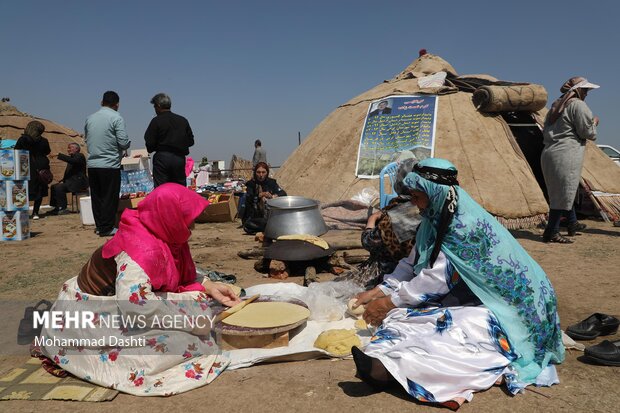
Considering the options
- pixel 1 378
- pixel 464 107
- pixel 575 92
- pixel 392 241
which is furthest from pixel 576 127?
pixel 1 378

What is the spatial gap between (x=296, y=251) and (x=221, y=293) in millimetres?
1691

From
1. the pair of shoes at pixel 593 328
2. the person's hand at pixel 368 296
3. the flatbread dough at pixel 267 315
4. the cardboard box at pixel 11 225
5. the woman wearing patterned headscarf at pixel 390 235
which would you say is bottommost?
the cardboard box at pixel 11 225

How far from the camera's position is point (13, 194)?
6164 mm

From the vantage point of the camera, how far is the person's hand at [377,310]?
2.49 meters

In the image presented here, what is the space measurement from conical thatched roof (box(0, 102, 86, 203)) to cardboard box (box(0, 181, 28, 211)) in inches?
235

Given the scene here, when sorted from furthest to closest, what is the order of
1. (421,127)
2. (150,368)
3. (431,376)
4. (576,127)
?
(421,127) < (576,127) < (150,368) < (431,376)

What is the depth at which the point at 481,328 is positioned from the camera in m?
2.12

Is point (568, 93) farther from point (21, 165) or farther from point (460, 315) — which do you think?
point (21, 165)

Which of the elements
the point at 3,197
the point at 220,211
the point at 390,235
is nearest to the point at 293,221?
the point at 390,235

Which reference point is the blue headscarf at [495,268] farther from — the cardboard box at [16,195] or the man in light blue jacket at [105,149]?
the cardboard box at [16,195]

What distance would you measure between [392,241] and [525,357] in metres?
1.19

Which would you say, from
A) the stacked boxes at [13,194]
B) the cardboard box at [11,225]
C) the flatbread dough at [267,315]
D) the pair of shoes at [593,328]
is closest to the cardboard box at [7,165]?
the stacked boxes at [13,194]

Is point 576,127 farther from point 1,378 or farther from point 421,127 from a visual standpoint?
point 1,378

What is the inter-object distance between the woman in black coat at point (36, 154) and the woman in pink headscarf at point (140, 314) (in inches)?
294
